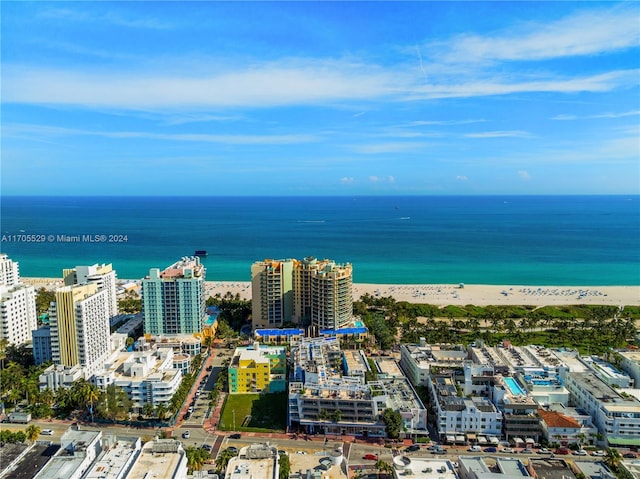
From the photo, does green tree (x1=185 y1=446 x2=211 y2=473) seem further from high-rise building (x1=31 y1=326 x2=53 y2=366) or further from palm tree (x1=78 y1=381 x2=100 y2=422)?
high-rise building (x1=31 y1=326 x2=53 y2=366)

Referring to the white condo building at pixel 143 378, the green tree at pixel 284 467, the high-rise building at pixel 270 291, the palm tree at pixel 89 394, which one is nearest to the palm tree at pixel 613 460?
the green tree at pixel 284 467

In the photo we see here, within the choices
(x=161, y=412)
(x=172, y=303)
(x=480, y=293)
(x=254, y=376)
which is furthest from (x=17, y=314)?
(x=480, y=293)

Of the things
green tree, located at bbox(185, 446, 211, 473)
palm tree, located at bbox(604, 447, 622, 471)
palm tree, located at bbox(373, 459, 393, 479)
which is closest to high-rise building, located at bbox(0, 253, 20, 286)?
green tree, located at bbox(185, 446, 211, 473)

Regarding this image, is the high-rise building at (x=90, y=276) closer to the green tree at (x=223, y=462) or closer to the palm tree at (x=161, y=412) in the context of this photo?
the palm tree at (x=161, y=412)

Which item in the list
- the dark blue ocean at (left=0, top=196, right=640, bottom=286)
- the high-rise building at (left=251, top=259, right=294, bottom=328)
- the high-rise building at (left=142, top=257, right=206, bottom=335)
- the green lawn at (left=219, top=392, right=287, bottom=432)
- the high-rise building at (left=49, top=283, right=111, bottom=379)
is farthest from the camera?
the dark blue ocean at (left=0, top=196, right=640, bottom=286)

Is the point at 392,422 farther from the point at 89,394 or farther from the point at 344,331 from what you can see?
the point at 89,394

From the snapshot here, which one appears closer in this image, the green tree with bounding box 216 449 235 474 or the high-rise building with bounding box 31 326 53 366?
the green tree with bounding box 216 449 235 474
